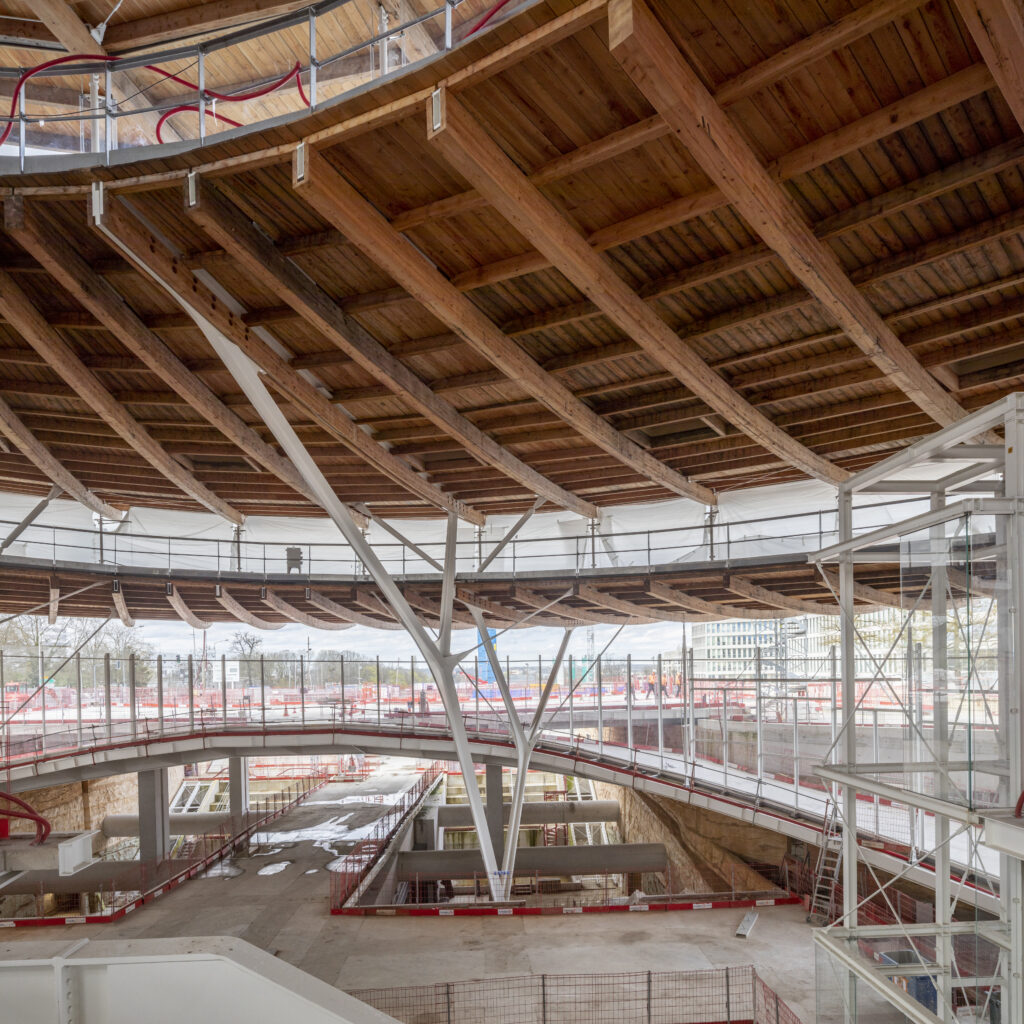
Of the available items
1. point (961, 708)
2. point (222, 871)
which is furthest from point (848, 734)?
point (222, 871)

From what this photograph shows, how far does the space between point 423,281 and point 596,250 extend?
192 cm

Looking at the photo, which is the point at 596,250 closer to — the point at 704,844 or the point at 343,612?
the point at 343,612

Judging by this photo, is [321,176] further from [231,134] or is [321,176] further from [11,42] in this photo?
[11,42]

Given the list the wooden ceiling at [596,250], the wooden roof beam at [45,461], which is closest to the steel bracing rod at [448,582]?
the wooden ceiling at [596,250]

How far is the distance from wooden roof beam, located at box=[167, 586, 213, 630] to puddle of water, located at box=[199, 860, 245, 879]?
8157mm

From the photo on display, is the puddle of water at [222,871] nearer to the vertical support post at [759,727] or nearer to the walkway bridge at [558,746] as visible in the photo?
the walkway bridge at [558,746]

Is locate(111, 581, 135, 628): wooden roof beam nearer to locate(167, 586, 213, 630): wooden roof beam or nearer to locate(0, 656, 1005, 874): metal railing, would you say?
locate(167, 586, 213, 630): wooden roof beam

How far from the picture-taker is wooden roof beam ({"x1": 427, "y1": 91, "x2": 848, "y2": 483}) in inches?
291

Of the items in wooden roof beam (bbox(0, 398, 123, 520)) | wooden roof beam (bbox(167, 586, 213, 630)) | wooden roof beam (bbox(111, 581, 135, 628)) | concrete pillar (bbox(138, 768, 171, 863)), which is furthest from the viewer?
concrete pillar (bbox(138, 768, 171, 863))

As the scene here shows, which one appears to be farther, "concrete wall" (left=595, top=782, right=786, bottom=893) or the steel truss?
"concrete wall" (left=595, top=782, right=786, bottom=893)

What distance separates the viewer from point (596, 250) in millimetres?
9250

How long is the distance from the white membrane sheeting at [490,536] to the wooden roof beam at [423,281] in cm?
767

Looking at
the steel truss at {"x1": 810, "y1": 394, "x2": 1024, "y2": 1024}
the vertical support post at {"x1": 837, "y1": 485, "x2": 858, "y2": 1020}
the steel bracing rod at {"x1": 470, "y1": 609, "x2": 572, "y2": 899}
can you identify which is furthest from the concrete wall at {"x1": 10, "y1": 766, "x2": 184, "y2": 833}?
the steel truss at {"x1": 810, "y1": 394, "x2": 1024, "y2": 1024}

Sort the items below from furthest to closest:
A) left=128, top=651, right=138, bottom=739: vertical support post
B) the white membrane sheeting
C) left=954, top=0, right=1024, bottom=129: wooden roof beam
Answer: left=128, top=651, right=138, bottom=739: vertical support post < the white membrane sheeting < left=954, top=0, right=1024, bottom=129: wooden roof beam
